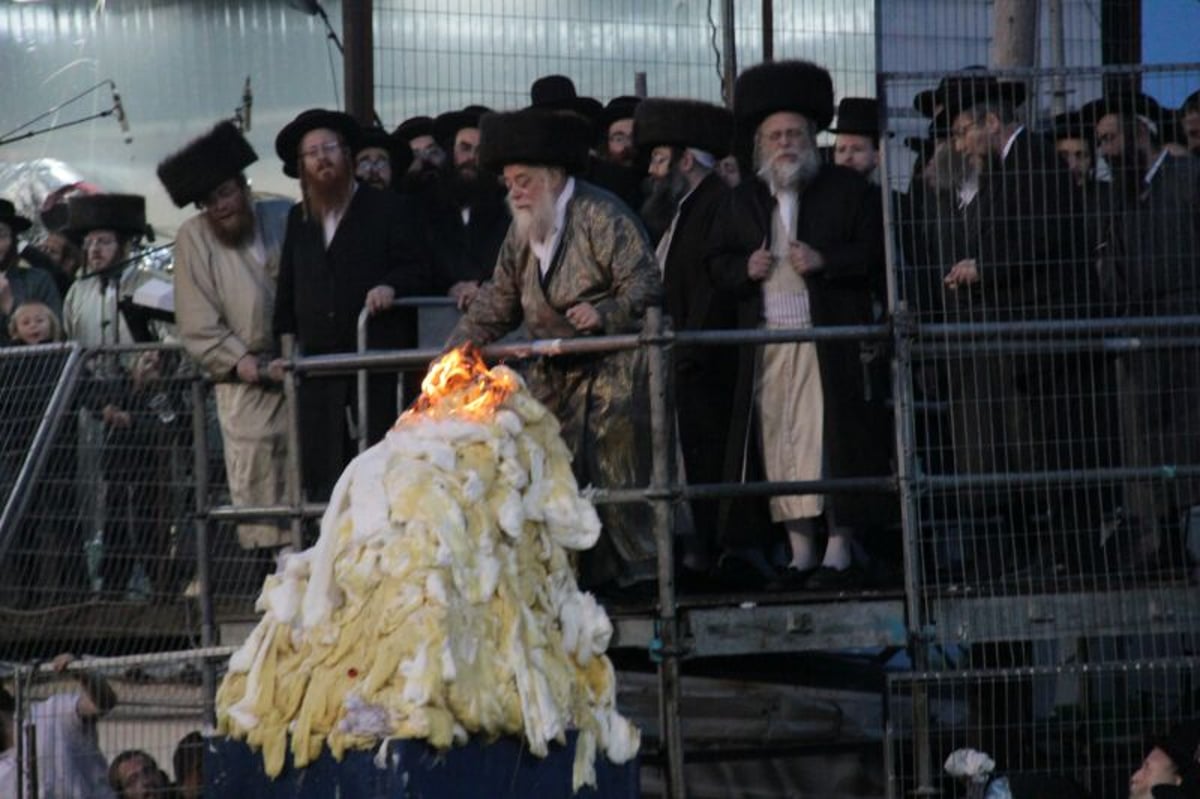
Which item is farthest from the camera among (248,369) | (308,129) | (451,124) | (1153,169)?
(451,124)

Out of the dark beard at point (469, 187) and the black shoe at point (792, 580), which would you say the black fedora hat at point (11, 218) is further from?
the black shoe at point (792, 580)

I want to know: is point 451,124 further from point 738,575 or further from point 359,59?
point 738,575

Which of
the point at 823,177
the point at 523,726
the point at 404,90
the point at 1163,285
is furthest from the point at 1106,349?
the point at 404,90

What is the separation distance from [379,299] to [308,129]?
3.89ft

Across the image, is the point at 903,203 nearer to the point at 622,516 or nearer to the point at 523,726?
the point at 622,516

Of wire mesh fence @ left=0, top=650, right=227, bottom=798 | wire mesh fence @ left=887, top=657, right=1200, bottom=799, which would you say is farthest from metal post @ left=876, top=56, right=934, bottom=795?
wire mesh fence @ left=0, top=650, right=227, bottom=798

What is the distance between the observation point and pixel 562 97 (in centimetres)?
1426

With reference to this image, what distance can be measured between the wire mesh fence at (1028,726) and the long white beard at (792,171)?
2.18 m

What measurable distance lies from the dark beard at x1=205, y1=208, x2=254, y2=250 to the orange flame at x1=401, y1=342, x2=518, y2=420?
3.06 m

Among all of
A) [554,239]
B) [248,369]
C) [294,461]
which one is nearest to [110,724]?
[294,461]

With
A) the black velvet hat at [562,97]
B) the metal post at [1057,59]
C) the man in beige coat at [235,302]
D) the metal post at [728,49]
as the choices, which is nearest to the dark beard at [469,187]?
the black velvet hat at [562,97]

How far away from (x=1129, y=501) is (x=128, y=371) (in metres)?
4.36

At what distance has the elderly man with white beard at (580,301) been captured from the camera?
412 inches

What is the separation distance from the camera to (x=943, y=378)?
1050 cm
